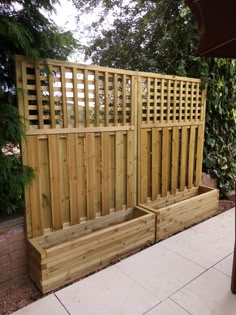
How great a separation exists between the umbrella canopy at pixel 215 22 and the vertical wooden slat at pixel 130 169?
1.31m

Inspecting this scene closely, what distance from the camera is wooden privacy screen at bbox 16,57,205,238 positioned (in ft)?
6.89

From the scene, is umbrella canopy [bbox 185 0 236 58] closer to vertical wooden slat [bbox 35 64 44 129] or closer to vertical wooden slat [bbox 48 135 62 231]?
vertical wooden slat [bbox 35 64 44 129]

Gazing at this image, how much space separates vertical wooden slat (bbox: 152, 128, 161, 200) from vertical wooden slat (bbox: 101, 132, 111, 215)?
26.9 inches

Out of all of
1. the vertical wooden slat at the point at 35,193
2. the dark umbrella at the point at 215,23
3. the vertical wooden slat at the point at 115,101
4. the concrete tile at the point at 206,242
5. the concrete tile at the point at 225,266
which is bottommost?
the concrete tile at the point at 225,266

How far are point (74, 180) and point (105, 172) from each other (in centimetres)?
38

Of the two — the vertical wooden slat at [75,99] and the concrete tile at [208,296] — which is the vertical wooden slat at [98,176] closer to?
A: the vertical wooden slat at [75,99]

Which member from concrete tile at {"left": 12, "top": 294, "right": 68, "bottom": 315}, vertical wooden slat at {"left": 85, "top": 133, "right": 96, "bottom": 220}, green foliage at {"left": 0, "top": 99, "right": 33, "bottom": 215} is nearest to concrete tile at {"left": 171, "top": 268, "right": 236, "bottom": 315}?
concrete tile at {"left": 12, "top": 294, "right": 68, "bottom": 315}

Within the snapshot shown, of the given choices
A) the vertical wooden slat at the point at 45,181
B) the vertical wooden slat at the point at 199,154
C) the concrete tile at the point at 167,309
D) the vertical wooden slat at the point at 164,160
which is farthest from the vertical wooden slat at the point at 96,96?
the vertical wooden slat at the point at 199,154

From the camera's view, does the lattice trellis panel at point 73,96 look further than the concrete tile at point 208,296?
Yes

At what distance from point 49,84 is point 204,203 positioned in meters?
2.46

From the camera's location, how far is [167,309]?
1.78 m

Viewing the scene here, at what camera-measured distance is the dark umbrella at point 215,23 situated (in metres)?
1.40

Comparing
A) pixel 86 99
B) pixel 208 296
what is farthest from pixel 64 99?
pixel 208 296

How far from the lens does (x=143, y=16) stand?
4.46 m
